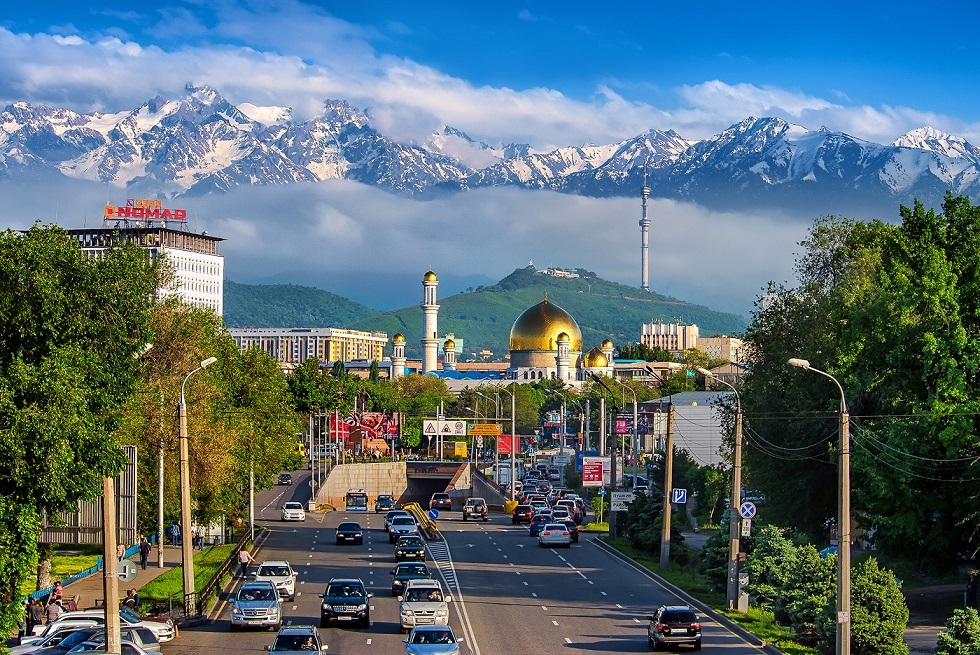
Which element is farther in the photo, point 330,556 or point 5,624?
point 330,556

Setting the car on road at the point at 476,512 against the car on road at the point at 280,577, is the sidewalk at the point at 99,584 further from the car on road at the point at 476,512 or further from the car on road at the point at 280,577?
the car on road at the point at 476,512

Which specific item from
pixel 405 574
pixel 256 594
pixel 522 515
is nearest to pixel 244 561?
pixel 405 574

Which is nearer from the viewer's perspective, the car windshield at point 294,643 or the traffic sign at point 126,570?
the car windshield at point 294,643

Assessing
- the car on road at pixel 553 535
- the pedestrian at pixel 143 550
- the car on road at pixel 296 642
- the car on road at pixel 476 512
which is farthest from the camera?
the car on road at pixel 476 512

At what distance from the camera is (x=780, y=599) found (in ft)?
152

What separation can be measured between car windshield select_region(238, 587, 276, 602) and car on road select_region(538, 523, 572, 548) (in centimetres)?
3072

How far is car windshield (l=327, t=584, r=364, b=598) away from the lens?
44750 mm

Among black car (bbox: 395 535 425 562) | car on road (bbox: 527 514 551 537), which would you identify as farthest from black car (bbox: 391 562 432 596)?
car on road (bbox: 527 514 551 537)

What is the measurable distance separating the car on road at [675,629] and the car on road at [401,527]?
3474cm

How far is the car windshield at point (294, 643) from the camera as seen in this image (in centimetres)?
3591

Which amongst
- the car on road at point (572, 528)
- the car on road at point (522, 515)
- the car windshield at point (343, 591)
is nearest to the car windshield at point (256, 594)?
the car windshield at point (343, 591)

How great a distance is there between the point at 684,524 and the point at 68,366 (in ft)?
217

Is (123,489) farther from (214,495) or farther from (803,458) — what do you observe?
→ (803,458)

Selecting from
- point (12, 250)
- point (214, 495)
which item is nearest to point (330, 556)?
point (214, 495)
